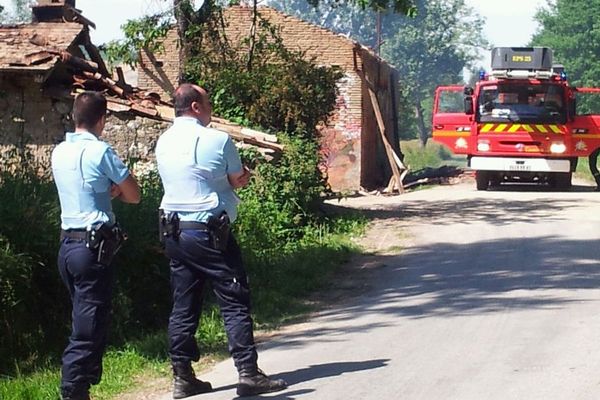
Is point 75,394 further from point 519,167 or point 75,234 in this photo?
point 519,167

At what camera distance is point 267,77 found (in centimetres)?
1959

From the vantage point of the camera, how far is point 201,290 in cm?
742

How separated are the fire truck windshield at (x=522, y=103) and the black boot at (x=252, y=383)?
18673 mm

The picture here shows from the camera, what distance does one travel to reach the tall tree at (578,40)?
67.4 metres

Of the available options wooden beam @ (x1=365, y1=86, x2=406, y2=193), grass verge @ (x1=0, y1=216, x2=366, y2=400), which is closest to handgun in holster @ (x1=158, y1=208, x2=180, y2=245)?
grass verge @ (x1=0, y1=216, x2=366, y2=400)

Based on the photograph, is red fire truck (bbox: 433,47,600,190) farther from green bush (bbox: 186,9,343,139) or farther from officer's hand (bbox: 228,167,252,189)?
officer's hand (bbox: 228,167,252,189)

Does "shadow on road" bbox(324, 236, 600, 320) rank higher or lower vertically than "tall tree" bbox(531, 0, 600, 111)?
lower

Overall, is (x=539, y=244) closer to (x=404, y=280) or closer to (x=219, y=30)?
(x=404, y=280)

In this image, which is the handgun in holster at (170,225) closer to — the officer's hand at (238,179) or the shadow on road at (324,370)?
the officer's hand at (238,179)

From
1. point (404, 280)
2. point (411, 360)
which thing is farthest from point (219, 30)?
point (411, 360)

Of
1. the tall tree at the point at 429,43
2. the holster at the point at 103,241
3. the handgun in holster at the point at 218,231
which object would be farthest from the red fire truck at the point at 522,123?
the tall tree at the point at 429,43

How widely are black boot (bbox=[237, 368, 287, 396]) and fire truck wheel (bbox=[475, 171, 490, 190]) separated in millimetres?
19247

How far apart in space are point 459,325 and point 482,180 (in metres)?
16.9

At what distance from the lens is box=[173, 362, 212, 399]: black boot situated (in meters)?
7.42
